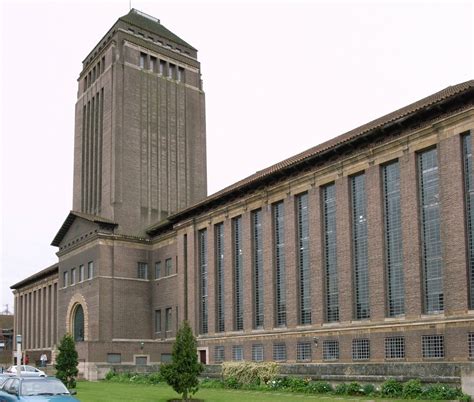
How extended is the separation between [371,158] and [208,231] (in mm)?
19020

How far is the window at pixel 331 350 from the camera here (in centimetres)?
3978

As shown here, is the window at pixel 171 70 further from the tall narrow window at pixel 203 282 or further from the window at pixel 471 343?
the window at pixel 471 343

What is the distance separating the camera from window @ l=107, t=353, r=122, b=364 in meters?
58.8

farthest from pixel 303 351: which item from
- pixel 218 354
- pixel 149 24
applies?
pixel 149 24

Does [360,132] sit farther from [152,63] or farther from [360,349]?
[152,63]

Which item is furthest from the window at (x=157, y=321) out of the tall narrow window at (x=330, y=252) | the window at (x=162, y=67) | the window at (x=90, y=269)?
the window at (x=162, y=67)

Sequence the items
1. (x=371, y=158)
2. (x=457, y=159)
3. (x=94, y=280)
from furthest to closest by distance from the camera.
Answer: (x=94, y=280)
(x=371, y=158)
(x=457, y=159)

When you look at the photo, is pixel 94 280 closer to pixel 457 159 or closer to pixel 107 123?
pixel 107 123

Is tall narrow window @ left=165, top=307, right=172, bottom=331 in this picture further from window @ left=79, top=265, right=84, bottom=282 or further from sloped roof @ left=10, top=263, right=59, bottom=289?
sloped roof @ left=10, top=263, right=59, bottom=289

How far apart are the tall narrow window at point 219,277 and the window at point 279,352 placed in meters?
7.82

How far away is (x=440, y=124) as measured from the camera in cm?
3447

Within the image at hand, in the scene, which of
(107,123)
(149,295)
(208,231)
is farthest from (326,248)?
(107,123)

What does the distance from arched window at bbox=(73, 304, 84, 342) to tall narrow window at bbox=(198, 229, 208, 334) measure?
15338 mm

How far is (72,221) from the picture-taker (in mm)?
68000
